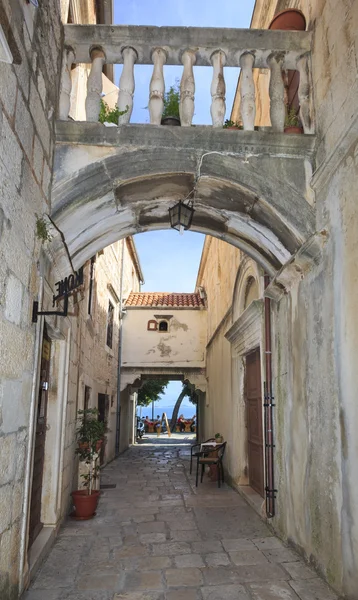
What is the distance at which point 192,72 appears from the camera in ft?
14.7

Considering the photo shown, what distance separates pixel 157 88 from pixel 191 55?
53 centimetres

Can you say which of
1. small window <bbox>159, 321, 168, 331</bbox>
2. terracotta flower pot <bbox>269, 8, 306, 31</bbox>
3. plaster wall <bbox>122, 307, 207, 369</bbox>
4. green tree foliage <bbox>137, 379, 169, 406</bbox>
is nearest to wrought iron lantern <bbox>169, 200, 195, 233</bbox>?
terracotta flower pot <bbox>269, 8, 306, 31</bbox>

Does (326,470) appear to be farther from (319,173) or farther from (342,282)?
(319,173)

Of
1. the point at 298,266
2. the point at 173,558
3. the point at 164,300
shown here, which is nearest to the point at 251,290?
the point at 298,266

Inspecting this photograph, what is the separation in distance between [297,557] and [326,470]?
1.21m

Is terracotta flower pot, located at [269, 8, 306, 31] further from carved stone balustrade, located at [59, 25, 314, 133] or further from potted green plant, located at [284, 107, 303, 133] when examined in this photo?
potted green plant, located at [284, 107, 303, 133]

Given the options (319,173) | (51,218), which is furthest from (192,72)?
(51,218)

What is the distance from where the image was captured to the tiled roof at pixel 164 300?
1583cm

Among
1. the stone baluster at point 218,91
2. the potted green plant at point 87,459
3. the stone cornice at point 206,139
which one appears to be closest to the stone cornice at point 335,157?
the stone cornice at point 206,139

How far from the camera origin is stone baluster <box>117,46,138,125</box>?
4277 millimetres

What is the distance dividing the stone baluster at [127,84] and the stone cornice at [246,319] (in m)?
2.95

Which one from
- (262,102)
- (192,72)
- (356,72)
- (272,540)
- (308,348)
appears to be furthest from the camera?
(262,102)

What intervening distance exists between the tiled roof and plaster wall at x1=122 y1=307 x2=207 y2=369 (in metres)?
0.22

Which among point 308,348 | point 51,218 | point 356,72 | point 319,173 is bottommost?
point 308,348
